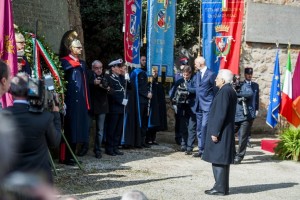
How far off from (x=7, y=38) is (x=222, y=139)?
9.94ft

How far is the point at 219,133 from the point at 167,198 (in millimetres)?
1153

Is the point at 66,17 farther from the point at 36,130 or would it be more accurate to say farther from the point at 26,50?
the point at 36,130

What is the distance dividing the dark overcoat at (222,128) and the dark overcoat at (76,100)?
244 centimetres

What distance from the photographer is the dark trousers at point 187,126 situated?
421 inches

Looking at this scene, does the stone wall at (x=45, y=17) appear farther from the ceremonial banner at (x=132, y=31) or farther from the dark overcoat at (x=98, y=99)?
the ceremonial banner at (x=132, y=31)

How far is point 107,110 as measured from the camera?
970cm

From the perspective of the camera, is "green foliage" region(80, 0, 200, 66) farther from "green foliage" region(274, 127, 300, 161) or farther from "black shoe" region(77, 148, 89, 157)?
"black shoe" region(77, 148, 89, 157)

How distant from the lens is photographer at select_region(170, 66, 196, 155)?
35.2 ft

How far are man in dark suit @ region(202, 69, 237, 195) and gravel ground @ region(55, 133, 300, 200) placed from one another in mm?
235

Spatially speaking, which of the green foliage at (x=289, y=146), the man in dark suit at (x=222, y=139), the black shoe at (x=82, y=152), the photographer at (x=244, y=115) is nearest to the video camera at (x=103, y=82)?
the black shoe at (x=82, y=152)

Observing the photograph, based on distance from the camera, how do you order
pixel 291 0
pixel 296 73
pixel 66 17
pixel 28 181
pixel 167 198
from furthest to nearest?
pixel 291 0
pixel 296 73
pixel 66 17
pixel 167 198
pixel 28 181

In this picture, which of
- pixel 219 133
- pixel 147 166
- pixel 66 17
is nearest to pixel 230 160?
pixel 219 133

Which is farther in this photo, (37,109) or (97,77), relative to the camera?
(97,77)

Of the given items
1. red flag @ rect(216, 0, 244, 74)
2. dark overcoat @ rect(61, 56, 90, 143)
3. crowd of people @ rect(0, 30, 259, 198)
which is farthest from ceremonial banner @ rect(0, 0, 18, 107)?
red flag @ rect(216, 0, 244, 74)
